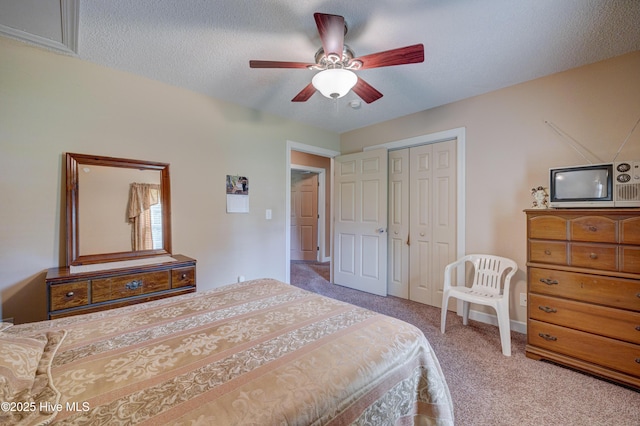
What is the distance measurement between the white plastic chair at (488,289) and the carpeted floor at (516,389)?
17cm

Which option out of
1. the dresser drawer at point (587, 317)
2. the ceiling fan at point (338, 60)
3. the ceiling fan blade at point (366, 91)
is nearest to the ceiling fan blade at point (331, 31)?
the ceiling fan at point (338, 60)

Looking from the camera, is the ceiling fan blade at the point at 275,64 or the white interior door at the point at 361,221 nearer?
the ceiling fan blade at the point at 275,64

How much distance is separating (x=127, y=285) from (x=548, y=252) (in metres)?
3.27

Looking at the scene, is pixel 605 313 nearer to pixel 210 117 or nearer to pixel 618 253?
pixel 618 253

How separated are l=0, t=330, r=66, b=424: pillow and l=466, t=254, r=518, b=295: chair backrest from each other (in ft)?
9.66

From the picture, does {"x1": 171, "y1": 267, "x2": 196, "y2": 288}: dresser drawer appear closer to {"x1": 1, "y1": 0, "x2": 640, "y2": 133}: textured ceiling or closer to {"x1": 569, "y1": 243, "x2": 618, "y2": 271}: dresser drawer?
{"x1": 1, "y1": 0, "x2": 640, "y2": 133}: textured ceiling

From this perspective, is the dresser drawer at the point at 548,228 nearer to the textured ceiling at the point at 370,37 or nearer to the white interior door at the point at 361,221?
the textured ceiling at the point at 370,37

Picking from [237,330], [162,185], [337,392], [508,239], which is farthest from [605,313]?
[162,185]

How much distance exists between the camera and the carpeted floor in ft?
4.94

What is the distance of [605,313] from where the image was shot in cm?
179

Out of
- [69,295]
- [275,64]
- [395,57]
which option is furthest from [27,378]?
[395,57]

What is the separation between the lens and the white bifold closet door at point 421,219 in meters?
3.14

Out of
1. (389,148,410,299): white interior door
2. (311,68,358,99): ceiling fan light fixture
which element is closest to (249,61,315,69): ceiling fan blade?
(311,68,358,99): ceiling fan light fixture

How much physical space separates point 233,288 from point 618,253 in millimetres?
2593
